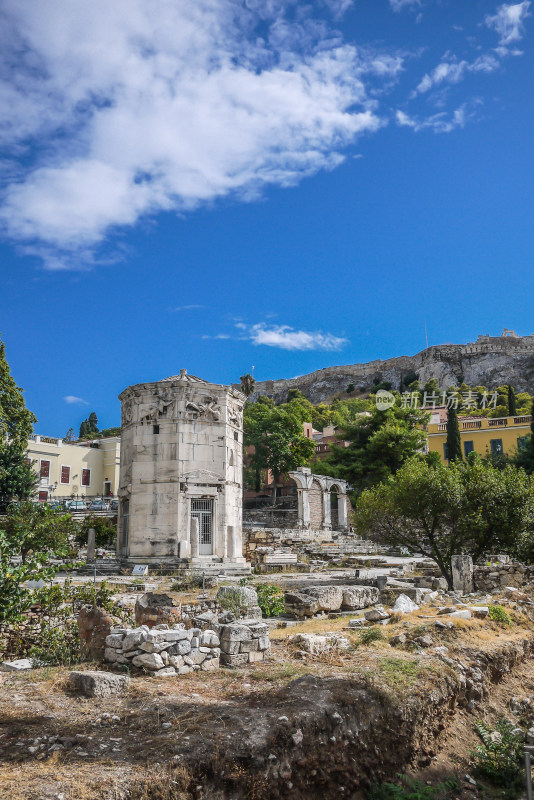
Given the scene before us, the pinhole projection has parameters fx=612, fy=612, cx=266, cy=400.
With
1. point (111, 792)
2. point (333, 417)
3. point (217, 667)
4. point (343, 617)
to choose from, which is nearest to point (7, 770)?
point (111, 792)

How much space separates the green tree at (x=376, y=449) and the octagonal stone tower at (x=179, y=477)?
18.7 meters

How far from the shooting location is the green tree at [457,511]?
64.8 feet

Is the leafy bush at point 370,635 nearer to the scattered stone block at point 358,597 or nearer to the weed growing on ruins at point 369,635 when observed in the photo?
the weed growing on ruins at point 369,635

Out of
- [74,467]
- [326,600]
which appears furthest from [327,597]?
[74,467]

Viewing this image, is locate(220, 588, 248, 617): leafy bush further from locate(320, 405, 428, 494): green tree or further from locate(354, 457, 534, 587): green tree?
locate(320, 405, 428, 494): green tree

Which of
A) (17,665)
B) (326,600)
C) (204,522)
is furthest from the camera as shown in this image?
(204,522)

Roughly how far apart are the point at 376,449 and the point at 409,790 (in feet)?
129

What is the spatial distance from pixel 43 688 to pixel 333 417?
84165 mm

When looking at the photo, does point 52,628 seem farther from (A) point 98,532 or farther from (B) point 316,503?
(B) point 316,503

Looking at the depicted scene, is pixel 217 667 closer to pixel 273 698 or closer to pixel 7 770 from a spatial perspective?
pixel 273 698

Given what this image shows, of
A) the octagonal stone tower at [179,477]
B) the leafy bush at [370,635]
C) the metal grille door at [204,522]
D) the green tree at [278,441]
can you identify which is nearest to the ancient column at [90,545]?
the octagonal stone tower at [179,477]

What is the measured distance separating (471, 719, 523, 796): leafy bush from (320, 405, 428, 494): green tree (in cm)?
3354

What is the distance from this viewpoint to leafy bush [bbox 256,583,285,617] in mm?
14883

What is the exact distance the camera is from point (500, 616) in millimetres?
13047
